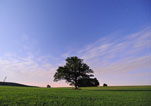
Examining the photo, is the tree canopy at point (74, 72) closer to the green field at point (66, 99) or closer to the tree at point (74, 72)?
the tree at point (74, 72)

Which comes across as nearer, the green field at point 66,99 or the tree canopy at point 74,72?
the green field at point 66,99

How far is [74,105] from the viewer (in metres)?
10.8

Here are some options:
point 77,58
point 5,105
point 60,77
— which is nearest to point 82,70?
point 77,58

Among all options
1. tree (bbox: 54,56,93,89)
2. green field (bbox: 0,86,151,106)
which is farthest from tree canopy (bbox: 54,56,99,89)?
green field (bbox: 0,86,151,106)

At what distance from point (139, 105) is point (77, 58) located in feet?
113

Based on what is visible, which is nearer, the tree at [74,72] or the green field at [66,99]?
the green field at [66,99]

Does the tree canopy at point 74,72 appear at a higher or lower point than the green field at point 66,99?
higher

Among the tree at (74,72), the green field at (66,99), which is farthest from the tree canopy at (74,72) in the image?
the green field at (66,99)

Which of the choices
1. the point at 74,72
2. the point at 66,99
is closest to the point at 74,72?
the point at 74,72

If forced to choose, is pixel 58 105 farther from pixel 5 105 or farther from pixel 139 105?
pixel 139 105

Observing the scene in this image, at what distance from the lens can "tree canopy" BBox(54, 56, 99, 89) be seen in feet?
143

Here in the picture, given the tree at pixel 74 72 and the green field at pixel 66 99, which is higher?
the tree at pixel 74 72

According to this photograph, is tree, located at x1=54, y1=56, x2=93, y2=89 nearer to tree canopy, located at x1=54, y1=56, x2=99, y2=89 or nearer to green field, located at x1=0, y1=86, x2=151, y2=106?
tree canopy, located at x1=54, y1=56, x2=99, y2=89

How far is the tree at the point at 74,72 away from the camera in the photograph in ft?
143
